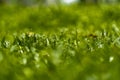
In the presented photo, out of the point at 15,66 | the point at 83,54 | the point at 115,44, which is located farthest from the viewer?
the point at 115,44

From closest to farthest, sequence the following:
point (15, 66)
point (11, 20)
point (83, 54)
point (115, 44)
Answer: point (15, 66)
point (83, 54)
point (115, 44)
point (11, 20)

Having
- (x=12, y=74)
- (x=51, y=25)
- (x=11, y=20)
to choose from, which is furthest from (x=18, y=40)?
(x=11, y=20)

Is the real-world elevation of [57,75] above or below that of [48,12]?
below

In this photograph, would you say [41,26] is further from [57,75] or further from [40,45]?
[57,75]

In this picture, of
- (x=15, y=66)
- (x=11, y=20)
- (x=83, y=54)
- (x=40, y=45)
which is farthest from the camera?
(x=11, y=20)

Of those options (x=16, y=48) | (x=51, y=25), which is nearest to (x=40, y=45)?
(x=16, y=48)

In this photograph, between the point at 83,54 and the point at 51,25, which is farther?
the point at 51,25

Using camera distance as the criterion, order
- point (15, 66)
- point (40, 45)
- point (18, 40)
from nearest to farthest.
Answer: point (15, 66) → point (40, 45) → point (18, 40)

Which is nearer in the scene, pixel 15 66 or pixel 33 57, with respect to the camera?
pixel 15 66

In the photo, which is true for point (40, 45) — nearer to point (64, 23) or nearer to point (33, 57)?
point (33, 57)
